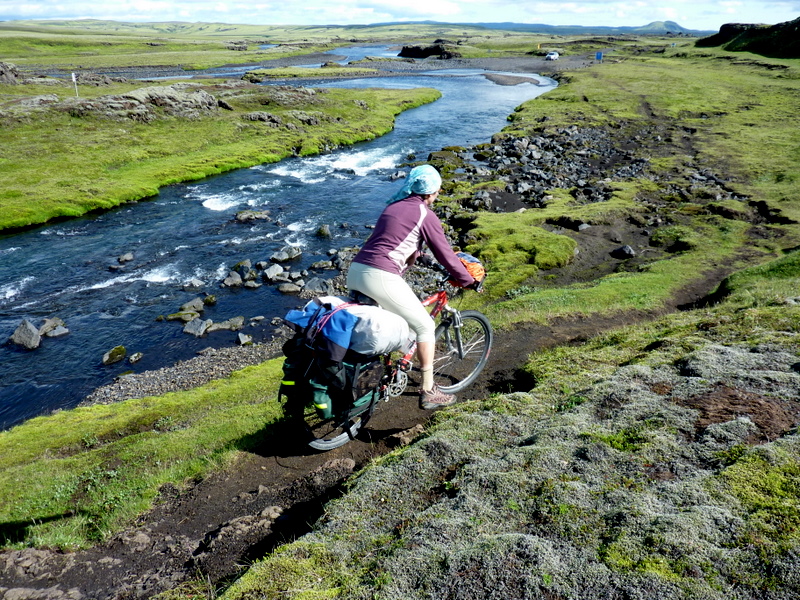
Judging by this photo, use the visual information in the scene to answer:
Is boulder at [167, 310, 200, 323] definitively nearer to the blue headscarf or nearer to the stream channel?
the stream channel

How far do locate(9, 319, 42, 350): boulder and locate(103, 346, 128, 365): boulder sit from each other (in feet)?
11.9

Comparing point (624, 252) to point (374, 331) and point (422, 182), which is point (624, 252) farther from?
point (374, 331)

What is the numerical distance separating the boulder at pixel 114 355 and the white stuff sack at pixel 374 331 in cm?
1958

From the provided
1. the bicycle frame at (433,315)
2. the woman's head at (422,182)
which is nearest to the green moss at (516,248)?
the bicycle frame at (433,315)

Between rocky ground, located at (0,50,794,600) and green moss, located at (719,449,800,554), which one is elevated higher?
green moss, located at (719,449,800,554)

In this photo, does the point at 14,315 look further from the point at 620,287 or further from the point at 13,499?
the point at 620,287

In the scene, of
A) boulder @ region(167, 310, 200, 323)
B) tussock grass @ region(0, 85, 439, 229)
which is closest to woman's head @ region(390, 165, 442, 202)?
boulder @ region(167, 310, 200, 323)

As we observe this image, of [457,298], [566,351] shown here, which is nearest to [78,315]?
[457,298]

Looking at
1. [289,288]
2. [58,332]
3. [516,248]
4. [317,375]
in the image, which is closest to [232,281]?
[289,288]

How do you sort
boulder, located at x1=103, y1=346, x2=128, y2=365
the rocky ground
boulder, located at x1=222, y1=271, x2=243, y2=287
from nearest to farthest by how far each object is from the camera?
1. the rocky ground
2. boulder, located at x1=103, y1=346, x2=128, y2=365
3. boulder, located at x1=222, y1=271, x2=243, y2=287

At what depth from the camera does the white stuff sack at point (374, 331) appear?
817 centimetres

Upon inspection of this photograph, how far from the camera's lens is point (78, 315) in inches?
1041

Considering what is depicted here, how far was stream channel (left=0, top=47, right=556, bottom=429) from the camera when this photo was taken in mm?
22875

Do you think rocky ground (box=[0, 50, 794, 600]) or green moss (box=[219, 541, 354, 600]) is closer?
green moss (box=[219, 541, 354, 600])
